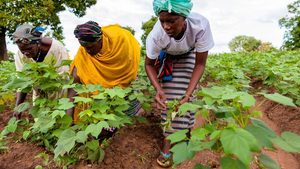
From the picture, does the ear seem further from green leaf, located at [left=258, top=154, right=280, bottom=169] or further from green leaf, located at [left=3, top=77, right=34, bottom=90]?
green leaf, located at [left=258, top=154, right=280, bottom=169]

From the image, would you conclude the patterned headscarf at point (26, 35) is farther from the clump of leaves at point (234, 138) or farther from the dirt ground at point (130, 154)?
the clump of leaves at point (234, 138)

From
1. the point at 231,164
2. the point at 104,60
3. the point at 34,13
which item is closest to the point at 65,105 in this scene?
the point at 104,60

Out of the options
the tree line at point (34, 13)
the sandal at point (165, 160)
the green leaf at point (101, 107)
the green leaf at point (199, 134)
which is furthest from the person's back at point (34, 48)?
the tree line at point (34, 13)

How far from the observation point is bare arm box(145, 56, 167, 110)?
2857 mm

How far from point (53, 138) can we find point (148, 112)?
1265 mm

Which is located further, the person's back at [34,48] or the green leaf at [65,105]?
the person's back at [34,48]

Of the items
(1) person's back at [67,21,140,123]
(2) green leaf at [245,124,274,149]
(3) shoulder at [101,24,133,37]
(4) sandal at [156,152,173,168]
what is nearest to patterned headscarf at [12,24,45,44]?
(1) person's back at [67,21,140,123]

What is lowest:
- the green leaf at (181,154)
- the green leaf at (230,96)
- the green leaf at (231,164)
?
the green leaf at (181,154)

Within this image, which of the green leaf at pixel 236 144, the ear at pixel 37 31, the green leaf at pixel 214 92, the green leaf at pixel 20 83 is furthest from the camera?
the ear at pixel 37 31

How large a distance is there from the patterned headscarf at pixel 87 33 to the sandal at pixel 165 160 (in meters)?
1.08

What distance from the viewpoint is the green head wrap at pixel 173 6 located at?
246cm

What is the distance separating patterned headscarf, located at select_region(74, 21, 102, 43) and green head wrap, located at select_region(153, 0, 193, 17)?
24.2 inches

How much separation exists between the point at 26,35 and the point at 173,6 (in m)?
1.32

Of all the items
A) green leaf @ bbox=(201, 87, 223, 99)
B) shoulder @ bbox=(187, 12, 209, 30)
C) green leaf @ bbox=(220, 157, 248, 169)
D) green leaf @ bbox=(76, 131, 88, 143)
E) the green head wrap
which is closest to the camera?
green leaf @ bbox=(220, 157, 248, 169)
